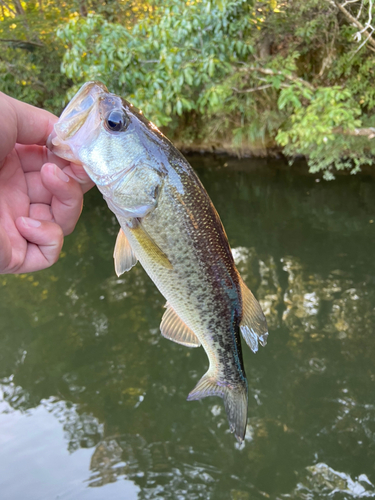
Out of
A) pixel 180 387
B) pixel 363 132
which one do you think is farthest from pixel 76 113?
pixel 363 132

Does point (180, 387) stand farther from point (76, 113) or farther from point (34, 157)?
point (76, 113)

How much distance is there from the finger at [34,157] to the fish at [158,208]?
0.34 metres

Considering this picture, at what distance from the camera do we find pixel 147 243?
68.5 inches

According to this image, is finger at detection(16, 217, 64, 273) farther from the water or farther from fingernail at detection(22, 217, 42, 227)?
the water

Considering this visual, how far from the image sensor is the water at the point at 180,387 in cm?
424

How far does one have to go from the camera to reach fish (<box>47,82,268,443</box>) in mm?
1646

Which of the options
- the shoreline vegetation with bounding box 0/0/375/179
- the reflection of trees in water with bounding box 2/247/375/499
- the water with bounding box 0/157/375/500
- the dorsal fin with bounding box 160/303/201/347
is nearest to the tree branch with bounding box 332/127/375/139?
the shoreline vegetation with bounding box 0/0/375/179

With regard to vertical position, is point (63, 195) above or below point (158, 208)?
below

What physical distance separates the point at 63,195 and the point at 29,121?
394mm

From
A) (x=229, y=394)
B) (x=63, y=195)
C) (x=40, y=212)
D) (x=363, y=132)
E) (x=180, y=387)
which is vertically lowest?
(x=180, y=387)

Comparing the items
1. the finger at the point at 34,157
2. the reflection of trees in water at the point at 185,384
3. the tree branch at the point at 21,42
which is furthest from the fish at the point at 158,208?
the tree branch at the point at 21,42

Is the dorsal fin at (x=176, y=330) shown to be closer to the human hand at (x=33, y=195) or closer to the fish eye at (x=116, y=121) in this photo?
the human hand at (x=33, y=195)

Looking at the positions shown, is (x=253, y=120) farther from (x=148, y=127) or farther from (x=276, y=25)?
(x=148, y=127)

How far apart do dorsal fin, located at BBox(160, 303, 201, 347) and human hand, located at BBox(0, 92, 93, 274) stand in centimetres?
73
